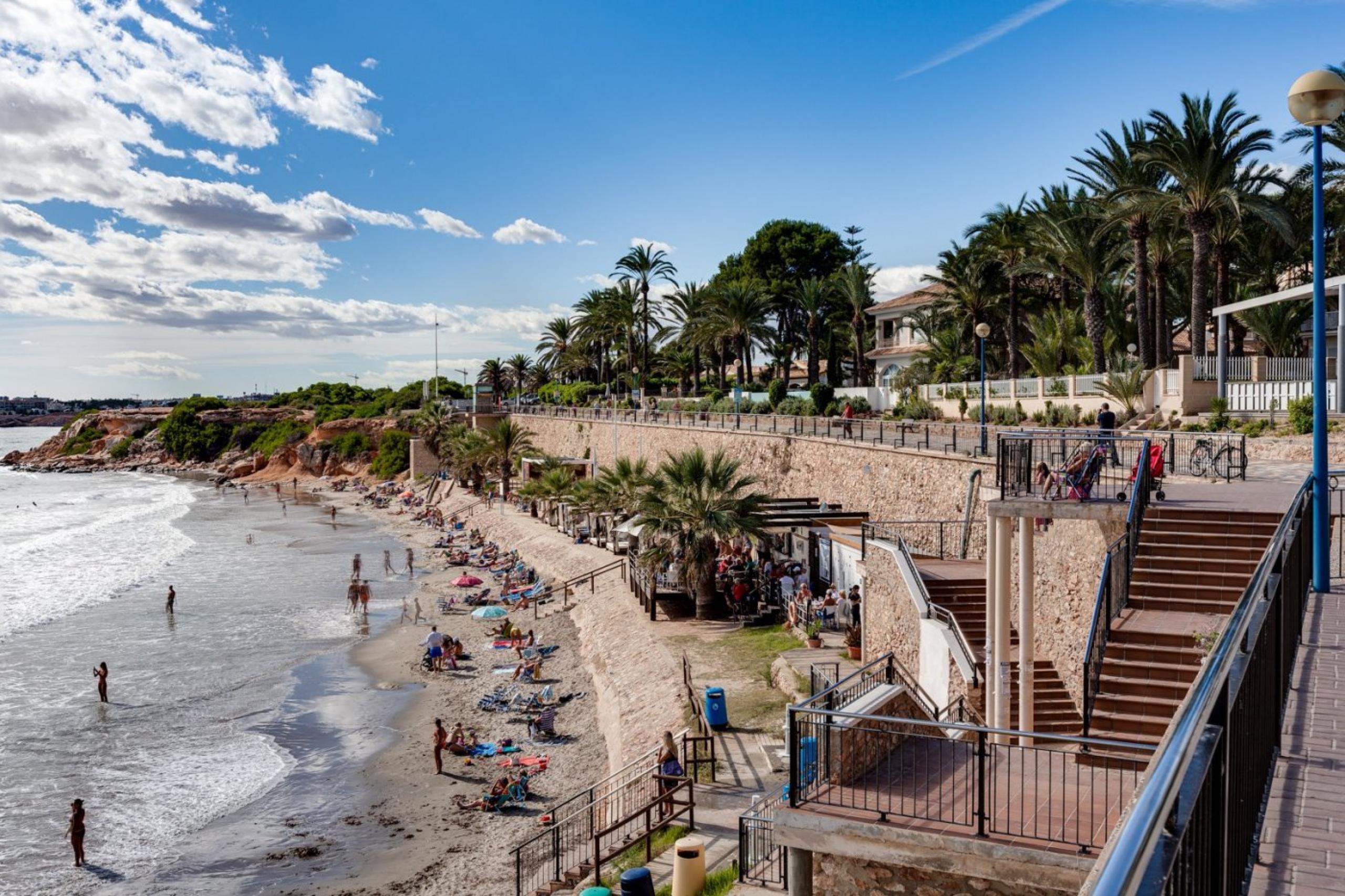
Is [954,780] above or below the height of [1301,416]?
below

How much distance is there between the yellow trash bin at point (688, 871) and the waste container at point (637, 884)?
346mm

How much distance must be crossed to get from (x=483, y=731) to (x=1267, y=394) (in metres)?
22.5

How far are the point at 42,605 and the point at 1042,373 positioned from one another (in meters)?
43.3

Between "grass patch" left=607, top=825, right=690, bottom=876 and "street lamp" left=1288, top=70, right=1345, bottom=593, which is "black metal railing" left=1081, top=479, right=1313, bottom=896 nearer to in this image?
"street lamp" left=1288, top=70, right=1345, bottom=593

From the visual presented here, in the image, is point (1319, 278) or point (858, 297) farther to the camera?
point (858, 297)

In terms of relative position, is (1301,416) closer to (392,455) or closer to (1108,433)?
(1108,433)

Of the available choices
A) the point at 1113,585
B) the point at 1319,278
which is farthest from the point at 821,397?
the point at 1319,278

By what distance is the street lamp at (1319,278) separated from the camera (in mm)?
8469

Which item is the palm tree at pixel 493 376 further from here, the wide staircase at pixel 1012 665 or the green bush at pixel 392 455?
the wide staircase at pixel 1012 665

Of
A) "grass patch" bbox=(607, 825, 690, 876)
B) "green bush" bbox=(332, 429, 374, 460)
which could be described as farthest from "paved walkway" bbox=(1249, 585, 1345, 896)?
"green bush" bbox=(332, 429, 374, 460)

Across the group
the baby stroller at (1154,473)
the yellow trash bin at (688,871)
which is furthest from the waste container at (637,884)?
the baby stroller at (1154,473)

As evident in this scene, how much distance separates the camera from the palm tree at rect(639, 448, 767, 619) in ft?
86.1

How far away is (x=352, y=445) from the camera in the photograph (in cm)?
10050

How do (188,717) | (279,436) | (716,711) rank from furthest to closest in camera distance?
(279,436), (188,717), (716,711)
